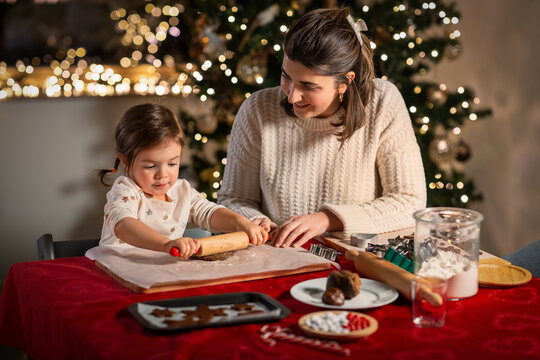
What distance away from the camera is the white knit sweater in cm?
202

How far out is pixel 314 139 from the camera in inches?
81.8

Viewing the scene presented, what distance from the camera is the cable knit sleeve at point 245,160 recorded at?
214 cm

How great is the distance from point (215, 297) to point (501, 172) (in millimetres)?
2859

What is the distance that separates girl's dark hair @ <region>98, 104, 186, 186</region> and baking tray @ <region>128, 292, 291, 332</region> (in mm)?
494

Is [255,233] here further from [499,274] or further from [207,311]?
[499,274]

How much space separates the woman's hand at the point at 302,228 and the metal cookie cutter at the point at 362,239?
0.11 metres

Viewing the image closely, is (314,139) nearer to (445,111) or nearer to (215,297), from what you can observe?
(215,297)

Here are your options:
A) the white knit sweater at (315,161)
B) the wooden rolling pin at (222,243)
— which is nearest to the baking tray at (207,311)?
the wooden rolling pin at (222,243)

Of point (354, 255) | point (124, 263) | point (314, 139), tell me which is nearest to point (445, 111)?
point (314, 139)

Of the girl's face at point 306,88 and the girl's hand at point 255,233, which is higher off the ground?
the girl's face at point 306,88

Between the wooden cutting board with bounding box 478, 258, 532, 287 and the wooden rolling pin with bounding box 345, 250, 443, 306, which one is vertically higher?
the wooden rolling pin with bounding box 345, 250, 443, 306

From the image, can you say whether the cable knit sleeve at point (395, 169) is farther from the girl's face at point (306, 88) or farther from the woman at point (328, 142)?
the girl's face at point (306, 88)

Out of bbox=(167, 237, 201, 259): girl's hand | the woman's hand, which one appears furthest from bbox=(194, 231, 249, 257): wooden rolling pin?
the woman's hand

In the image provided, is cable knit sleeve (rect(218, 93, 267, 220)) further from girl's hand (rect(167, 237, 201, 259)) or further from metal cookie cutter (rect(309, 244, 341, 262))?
girl's hand (rect(167, 237, 201, 259))
